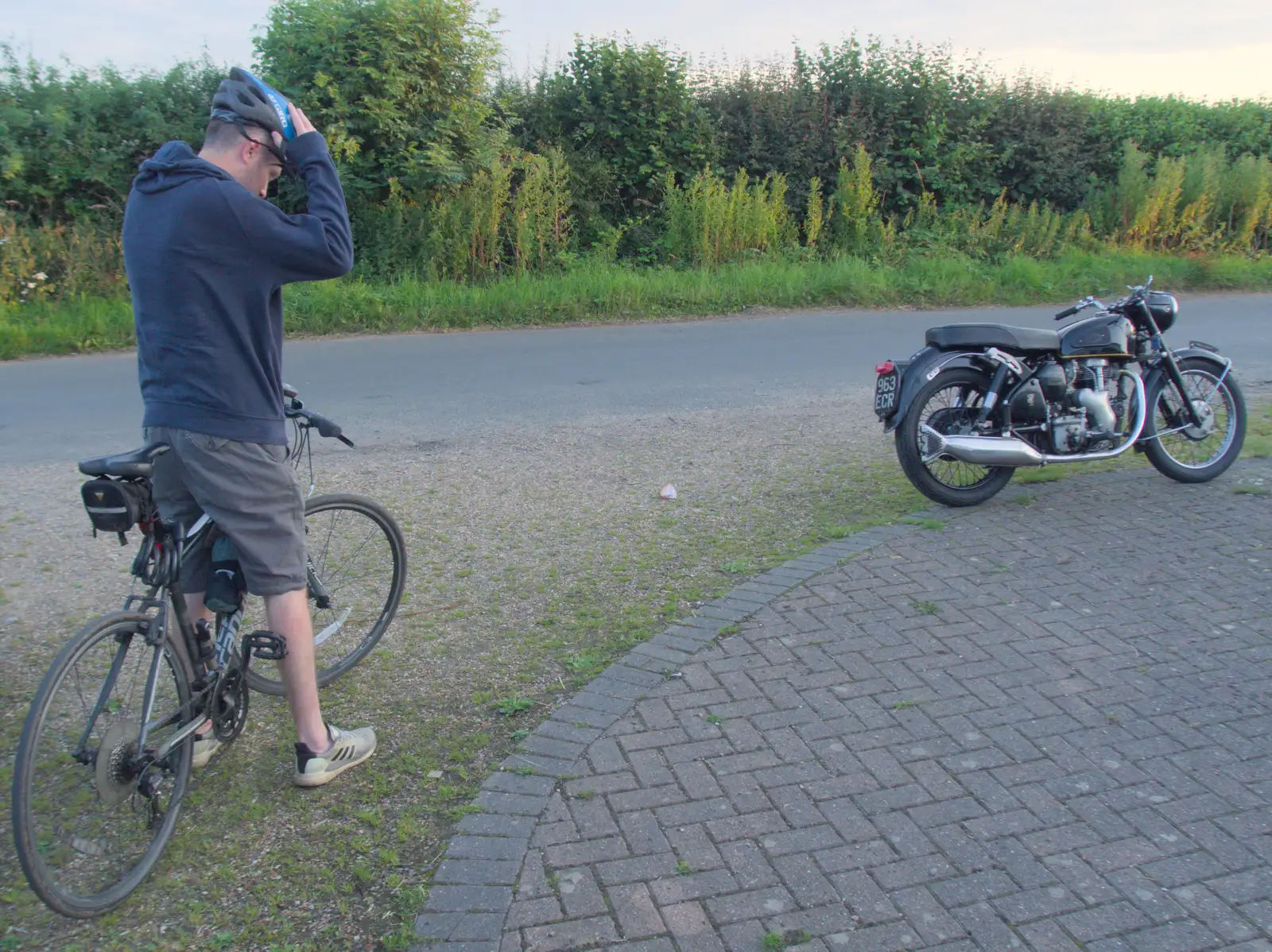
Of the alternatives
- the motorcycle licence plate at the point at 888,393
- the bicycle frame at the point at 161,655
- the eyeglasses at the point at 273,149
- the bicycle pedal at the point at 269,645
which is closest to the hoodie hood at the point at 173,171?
the eyeglasses at the point at 273,149

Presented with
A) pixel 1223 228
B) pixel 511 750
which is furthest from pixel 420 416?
pixel 1223 228

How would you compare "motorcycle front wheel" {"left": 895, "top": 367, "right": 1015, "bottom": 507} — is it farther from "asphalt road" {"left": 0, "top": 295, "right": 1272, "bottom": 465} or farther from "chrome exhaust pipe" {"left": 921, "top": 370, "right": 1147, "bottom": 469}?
"asphalt road" {"left": 0, "top": 295, "right": 1272, "bottom": 465}

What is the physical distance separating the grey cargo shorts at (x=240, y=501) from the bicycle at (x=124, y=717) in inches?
3.1

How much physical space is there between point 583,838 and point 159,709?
1.34 m

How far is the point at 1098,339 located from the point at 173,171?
5.27 meters

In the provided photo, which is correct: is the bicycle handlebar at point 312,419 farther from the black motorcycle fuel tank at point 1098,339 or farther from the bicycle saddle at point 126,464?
the black motorcycle fuel tank at point 1098,339

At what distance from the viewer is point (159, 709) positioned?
3.19 meters

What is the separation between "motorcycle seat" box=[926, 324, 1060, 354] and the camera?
6207 mm

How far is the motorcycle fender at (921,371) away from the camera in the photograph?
6.10m

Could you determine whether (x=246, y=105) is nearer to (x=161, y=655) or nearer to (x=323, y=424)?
(x=323, y=424)

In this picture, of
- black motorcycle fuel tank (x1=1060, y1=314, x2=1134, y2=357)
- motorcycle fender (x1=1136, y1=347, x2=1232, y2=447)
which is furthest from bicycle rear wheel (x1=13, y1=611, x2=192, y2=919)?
motorcycle fender (x1=1136, y1=347, x2=1232, y2=447)

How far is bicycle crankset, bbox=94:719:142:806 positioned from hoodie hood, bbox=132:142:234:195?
5.14ft

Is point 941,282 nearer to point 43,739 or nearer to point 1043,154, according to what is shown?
point 1043,154

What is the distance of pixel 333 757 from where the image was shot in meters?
3.59
